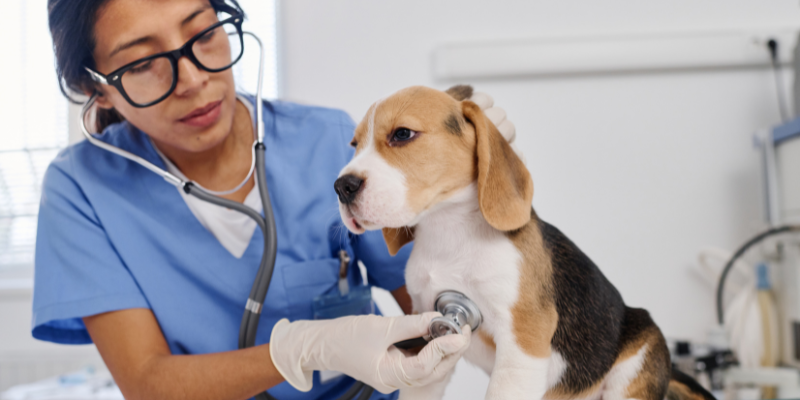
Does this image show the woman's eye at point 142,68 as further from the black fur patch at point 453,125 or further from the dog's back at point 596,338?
the dog's back at point 596,338

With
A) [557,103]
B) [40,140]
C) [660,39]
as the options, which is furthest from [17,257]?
[660,39]

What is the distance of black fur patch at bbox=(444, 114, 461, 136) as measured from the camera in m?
0.65

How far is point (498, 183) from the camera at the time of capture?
628 millimetres

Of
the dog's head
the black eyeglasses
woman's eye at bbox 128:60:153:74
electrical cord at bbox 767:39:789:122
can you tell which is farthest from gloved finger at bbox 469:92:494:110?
electrical cord at bbox 767:39:789:122

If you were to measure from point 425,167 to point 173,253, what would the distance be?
0.65 m

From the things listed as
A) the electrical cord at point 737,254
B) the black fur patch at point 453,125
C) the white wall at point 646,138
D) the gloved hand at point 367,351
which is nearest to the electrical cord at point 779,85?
the white wall at point 646,138

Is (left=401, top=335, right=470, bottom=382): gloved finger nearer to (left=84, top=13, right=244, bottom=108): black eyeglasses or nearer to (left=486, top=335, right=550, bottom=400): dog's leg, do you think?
(left=486, top=335, right=550, bottom=400): dog's leg

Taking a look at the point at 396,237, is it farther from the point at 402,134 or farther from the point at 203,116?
the point at 203,116

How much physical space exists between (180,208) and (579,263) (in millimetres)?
791

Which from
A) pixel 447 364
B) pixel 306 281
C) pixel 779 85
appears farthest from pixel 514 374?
pixel 779 85

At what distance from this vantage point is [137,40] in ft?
2.88

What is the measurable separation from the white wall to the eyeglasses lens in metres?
1.11

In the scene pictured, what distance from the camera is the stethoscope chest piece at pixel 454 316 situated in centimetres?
63

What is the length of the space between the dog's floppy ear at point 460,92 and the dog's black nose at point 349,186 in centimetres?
24
